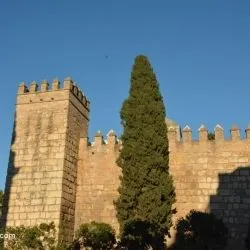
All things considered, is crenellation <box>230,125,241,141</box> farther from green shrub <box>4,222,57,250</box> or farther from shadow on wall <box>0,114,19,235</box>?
shadow on wall <box>0,114,19,235</box>

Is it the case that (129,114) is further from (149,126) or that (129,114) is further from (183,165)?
(183,165)

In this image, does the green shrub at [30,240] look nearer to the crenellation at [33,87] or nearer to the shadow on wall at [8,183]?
the shadow on wall at [8,183]

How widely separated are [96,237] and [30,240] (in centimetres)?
230

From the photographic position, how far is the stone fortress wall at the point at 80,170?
1770cm

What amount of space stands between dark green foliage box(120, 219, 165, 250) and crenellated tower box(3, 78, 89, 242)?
315 centimetres

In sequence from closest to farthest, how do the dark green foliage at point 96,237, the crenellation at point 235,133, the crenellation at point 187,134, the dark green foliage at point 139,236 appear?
1. the dark green foliage at point 139,236
2. the dark green foliage at point 96,237
3. the crenellation at point 235,133
4. the crenellation at point 187,134

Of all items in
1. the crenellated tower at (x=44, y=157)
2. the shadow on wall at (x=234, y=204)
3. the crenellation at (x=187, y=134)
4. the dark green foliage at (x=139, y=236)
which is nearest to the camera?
the dark green foliage at (x=139, y=236)

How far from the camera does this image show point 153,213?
51.9 ft

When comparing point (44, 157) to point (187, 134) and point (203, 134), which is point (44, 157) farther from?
point (203, 134)

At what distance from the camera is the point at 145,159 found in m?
16.7

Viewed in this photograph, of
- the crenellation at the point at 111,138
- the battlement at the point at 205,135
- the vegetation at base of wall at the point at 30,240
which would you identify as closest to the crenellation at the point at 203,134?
the battlement at the point at 205,135

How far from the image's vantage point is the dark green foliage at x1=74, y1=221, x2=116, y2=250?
51.7 feet

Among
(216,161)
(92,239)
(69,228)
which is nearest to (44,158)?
(69,228)

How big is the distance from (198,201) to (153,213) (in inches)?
115
